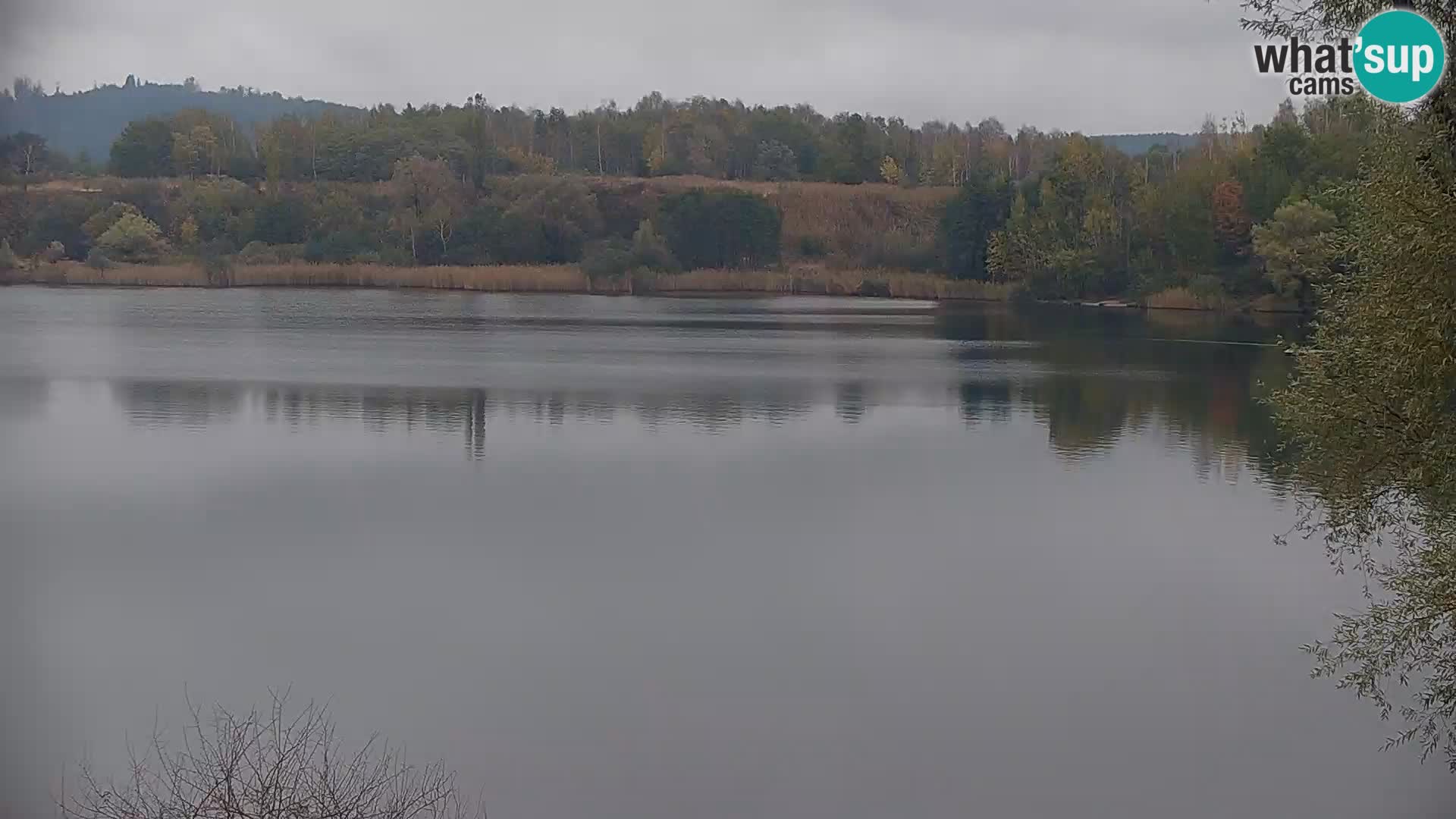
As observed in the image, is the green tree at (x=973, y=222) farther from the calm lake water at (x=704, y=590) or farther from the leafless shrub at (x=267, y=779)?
the leafless shrub at (x=267, y=779)

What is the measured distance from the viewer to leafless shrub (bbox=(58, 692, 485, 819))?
6.64 m

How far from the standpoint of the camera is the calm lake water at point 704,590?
31.5 ft

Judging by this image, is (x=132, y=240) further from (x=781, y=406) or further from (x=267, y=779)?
(x=267, y=779)

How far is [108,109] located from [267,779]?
5223 cm

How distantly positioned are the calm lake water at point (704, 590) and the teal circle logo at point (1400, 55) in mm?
4323

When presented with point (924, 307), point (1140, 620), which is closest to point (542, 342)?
point (924, 307)

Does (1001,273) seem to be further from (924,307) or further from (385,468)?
(385,468)

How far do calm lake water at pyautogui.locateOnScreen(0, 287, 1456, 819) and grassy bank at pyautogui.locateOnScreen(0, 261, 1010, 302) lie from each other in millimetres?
28242

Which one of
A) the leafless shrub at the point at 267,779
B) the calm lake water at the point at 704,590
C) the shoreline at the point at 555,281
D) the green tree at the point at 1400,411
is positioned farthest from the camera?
the shoreline at the point at 555,281

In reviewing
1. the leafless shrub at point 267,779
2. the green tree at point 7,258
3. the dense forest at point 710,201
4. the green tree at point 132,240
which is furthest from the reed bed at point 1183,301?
the leafless shrub at point 267,779

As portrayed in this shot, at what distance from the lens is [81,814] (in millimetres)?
7586

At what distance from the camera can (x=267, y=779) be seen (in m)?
7.56

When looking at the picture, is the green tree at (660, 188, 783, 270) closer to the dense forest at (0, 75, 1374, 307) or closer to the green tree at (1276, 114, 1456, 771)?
the dense forest at (0, 75, 1374, 307)

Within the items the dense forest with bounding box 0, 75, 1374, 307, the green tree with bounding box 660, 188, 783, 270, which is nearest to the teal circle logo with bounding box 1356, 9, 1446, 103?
the dense forest with bounding box 0, 75, 1374, 307
